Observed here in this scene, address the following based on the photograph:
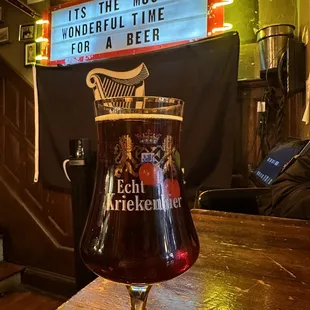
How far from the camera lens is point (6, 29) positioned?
327 cm

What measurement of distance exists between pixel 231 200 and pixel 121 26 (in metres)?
1.65

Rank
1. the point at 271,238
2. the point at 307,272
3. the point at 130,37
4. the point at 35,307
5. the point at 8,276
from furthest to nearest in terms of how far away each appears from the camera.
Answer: the point at 8,276 → the point at 35,307 → the point at 130,37 → the point at 271,238 → the point at 307,272

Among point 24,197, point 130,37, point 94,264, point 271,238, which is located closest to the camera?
point 94,264

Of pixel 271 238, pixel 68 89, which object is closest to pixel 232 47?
pixel 68 89

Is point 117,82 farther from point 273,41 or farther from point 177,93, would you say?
point 273,41

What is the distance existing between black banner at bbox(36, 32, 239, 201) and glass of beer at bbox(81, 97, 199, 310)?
1.74m

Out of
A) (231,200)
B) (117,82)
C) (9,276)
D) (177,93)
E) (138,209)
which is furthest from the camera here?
(9,276)

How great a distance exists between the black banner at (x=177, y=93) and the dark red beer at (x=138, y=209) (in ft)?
5.71

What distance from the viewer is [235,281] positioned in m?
0.58

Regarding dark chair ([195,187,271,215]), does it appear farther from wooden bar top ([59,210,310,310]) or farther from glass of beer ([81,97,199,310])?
glass of beer ([81,97,199,310])

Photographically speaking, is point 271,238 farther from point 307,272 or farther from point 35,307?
point 35,307

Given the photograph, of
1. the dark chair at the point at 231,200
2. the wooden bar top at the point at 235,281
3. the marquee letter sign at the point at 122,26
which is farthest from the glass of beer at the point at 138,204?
the marquee letter sign at the point at 122,26

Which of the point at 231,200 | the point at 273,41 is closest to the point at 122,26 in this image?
the point at 273,41

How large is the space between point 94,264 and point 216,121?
1.82 meters
